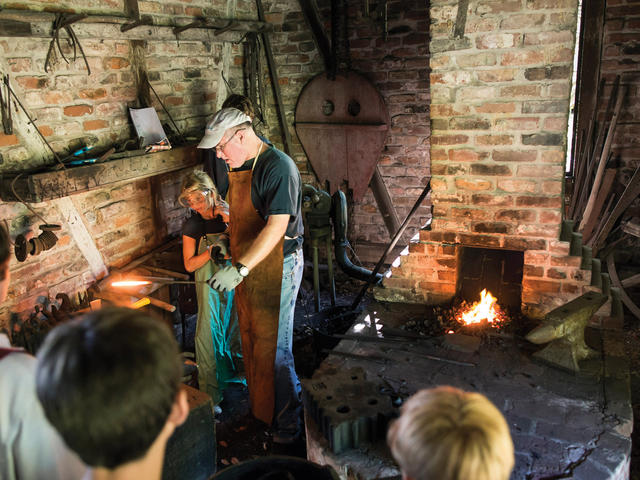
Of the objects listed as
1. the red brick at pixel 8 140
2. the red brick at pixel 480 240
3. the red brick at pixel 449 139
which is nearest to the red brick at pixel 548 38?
the red brick at pixel 449 139

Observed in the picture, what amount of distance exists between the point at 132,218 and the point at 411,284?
8.01 ft

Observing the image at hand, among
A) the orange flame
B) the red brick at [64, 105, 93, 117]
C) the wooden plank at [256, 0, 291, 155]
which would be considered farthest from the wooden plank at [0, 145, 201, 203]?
the orange flame

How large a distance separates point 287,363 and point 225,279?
2.78 feet

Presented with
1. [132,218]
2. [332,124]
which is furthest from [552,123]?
[132,218]

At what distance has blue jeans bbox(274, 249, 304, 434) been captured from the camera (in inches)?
139

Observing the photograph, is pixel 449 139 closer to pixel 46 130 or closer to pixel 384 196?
pixel 384 196

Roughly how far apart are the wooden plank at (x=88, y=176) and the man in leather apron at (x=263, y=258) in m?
0.97

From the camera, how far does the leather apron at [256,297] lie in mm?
3441

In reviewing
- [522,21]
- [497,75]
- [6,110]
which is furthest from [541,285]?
[6,110]

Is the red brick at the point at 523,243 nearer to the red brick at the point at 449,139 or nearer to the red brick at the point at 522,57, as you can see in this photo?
the red brick at the point at 449,139

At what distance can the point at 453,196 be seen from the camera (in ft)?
12.7

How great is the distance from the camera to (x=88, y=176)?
12.2 feet

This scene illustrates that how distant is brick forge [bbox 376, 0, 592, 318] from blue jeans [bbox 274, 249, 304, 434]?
110 centimetres

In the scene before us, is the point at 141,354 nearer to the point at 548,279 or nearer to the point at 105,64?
the point at 548,279
